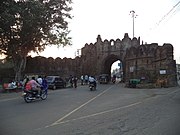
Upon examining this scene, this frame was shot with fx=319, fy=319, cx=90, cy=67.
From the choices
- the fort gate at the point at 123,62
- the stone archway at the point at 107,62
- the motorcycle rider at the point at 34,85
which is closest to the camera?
the motorcycle rider at the point at 34,85

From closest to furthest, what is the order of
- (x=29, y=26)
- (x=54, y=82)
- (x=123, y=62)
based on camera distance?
(x=29, y=26)
(x=54, y=82)
(x=123, y=62)

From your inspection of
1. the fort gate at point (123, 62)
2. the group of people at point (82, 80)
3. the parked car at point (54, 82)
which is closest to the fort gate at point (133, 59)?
the fort gate at point (123, 62)

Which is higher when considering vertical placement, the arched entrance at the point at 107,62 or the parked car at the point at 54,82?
the arched entrance at the point at 107,62

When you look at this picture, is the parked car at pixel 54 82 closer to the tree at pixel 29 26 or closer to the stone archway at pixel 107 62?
the tree at pixel 29 26

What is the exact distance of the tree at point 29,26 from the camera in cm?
2683

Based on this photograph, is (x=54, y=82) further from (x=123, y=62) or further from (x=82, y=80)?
(x=123, y=62)

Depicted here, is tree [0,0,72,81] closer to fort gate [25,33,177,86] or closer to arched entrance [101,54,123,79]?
fort gate [25,33,177,86]

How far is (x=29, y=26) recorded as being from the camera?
29.3m

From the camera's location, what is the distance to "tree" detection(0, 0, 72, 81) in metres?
26.8

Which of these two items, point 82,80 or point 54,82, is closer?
point 54,82

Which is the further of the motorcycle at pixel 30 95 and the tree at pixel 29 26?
the tree at pixel 29 26

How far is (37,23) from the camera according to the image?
97.7 feet

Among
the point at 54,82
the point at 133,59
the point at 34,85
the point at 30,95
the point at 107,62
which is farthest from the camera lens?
the point at 107,62

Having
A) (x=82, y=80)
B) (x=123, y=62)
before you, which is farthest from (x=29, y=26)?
(x=123, y=62)
